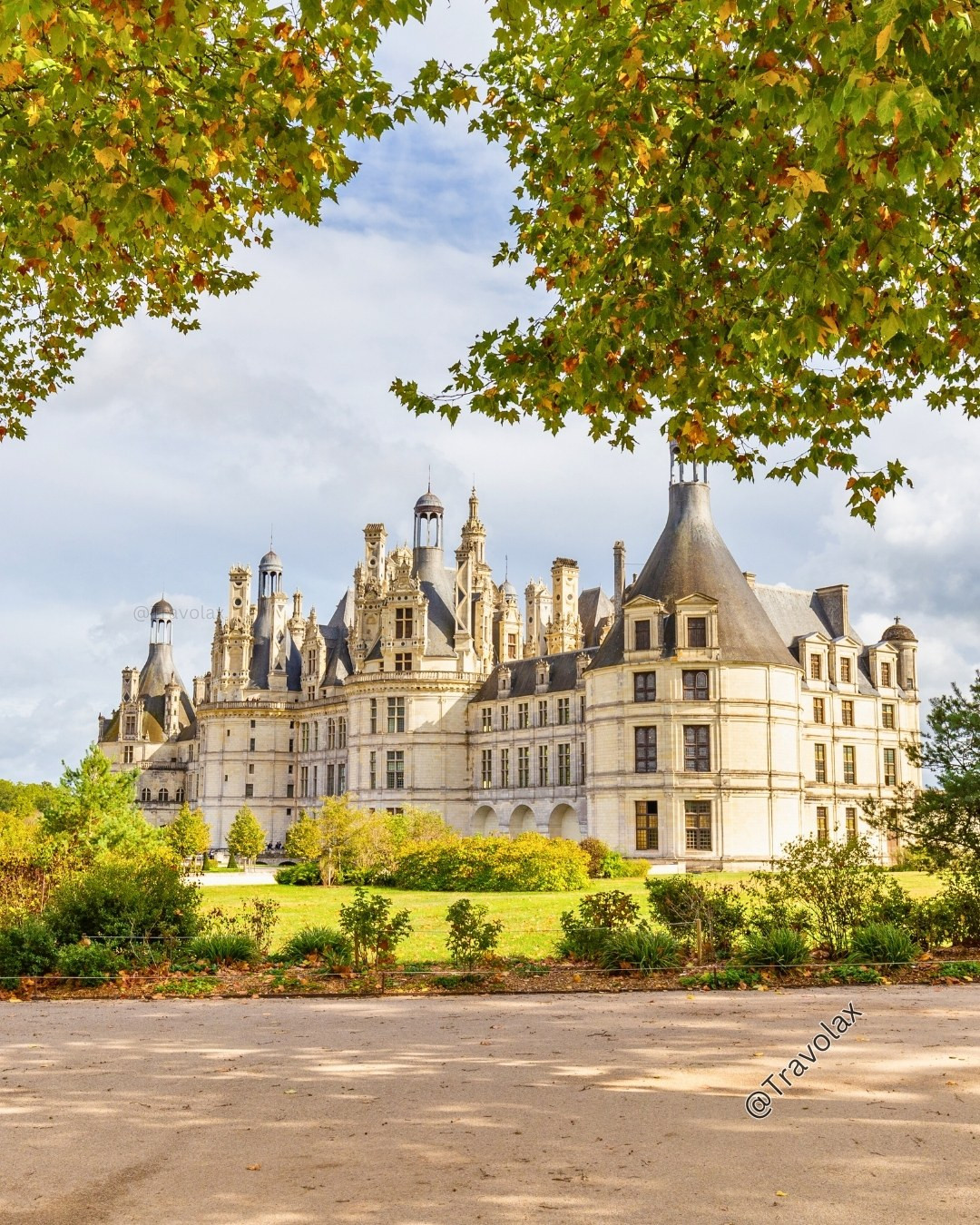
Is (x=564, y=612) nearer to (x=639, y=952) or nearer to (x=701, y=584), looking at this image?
(x=701, y=584)

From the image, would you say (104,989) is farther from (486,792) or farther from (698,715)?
(486,792)

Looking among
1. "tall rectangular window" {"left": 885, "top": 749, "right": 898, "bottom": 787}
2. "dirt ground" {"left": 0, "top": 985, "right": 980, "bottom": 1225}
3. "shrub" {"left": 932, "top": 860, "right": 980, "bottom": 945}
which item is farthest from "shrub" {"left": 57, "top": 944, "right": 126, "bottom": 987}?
"tall rectangular window" {"left": 885, "top": 749, "right": 898, "bottom": 787}

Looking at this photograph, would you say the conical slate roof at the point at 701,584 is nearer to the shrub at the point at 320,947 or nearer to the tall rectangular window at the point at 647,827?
the tall rectangular window at the point at 647,827

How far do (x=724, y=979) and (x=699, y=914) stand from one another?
5.28 feet

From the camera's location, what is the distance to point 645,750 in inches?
1789

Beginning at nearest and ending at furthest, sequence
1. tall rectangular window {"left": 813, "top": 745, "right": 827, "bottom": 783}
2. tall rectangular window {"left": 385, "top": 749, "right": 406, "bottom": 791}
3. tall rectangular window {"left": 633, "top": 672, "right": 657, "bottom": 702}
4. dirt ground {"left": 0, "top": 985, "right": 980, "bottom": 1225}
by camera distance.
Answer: dirt ground {"left": 0, "top": 985, "right": 980, "bottom": 1225} < tall rectangular window {"left": 633, "top": 672, "right": 657, "bottom": 702} < tall rectangular window {"left": 813, "top": 745, "right": 827, "bottom": 783} < tall rectangular window {"left": 385, "top": 749, "right": 406, "bottom": 791}

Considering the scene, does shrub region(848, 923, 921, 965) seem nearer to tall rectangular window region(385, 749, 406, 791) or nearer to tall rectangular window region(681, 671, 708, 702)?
tall rectangular window region(681, 671, 708, 702)

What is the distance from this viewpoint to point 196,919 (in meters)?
15.9

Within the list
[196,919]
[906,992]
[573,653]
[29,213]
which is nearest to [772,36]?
[29,213]

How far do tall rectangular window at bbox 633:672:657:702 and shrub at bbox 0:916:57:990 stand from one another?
108 ft

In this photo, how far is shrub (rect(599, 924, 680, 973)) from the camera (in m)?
14.4

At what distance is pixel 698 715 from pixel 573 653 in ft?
37.0

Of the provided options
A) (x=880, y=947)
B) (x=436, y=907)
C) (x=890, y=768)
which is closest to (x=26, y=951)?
(x=880, y=947)

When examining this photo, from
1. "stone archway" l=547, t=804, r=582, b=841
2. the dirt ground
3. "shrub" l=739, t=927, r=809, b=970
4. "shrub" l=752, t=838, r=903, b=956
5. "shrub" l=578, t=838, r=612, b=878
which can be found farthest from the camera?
"stone archway" l=547, t=804, r=582, b=841
